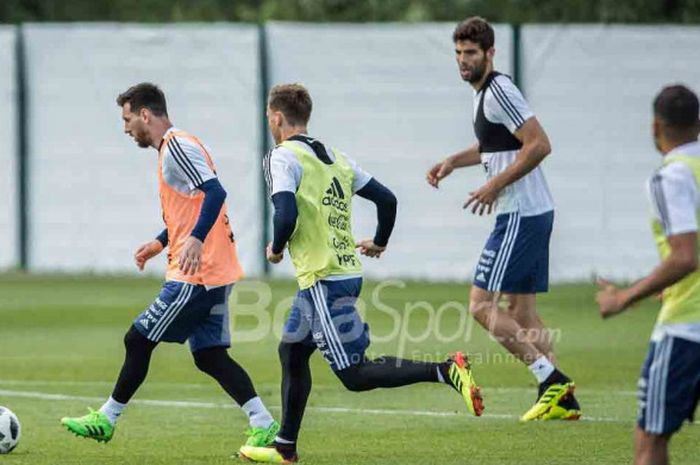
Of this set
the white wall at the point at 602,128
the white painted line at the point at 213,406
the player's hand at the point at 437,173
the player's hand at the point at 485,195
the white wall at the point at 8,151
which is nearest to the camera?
the player's hand at the point at 485,195

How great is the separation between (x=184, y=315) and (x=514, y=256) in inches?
91.4

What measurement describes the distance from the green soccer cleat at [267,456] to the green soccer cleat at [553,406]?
2152mm

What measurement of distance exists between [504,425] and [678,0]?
17693mm

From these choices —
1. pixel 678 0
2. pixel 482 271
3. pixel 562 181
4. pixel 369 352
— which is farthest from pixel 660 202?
pixel 678 0

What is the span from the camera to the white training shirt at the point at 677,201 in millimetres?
6801

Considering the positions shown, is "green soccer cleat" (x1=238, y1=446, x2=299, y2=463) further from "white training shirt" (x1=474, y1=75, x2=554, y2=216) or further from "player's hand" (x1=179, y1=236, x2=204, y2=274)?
"white training shirt" (x1=474, y1=75, x2=554, y2=216)

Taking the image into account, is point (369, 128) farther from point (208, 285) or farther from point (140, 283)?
point (208, 285)

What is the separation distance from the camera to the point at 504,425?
1052cm

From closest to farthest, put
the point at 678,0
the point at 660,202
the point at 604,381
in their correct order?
1. the point at 660,202
2. the point at 604,381
3. the point at 678,0

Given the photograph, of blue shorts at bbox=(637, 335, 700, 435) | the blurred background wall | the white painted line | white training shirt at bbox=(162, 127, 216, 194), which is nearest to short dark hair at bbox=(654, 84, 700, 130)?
blue shorts at bbox=(637, 335, 700, 435)

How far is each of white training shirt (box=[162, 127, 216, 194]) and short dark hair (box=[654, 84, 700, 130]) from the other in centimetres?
299

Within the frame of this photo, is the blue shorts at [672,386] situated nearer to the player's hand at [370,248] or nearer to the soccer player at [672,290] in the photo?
the soccer player at [672,290]

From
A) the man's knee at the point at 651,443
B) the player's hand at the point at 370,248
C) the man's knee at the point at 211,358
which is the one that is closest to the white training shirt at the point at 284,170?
the player's hand at the point at 370,248

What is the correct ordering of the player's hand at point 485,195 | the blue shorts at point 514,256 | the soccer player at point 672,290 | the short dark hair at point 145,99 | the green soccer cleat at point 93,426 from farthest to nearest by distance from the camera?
1. the blue shorts at point 514,256
2. the player's hand at point 485,195
3. the short dark hair at point 145,99
4. the green soccer cleat at point 93,426
5. the soccer player at point 672,290
